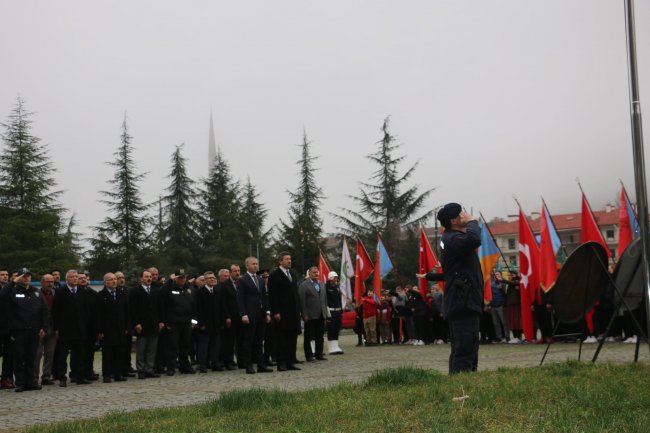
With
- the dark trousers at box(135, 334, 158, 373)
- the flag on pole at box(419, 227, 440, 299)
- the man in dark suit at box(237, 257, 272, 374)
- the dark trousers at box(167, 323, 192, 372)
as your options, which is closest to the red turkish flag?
the flag on pole at box(419, 227, 440, 299)

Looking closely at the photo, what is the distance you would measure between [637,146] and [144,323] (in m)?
11.5

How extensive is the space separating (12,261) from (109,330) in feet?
134

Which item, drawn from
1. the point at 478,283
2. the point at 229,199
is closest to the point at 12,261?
the point at 229,199

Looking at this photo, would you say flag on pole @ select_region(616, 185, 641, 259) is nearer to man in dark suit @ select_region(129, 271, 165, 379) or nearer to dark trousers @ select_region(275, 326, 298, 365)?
dark trousers @ select_region(275, 326, 298, 365)

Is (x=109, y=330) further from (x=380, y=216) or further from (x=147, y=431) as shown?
(x=380, y=216)

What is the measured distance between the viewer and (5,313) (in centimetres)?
1466

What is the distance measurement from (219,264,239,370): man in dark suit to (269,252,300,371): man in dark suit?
876 mm

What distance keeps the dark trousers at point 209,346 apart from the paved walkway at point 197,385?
73cm

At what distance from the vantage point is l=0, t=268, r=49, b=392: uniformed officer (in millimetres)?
14273

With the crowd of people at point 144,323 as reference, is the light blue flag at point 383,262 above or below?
above

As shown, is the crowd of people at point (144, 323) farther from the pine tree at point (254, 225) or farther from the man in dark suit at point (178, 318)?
the pine tree at point (254, 225)

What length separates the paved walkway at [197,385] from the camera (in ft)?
33.2

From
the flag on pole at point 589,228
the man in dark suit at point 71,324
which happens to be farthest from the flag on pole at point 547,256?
the man in dark suit at point 71,324

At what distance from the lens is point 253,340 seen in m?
16.1
